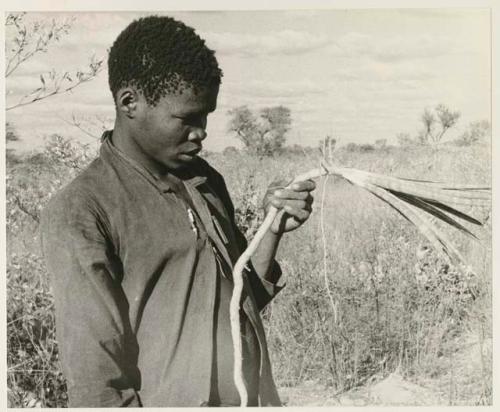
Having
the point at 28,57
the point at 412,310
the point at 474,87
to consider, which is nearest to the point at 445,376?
the point at 412,310

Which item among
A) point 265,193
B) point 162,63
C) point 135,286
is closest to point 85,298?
point 135,286

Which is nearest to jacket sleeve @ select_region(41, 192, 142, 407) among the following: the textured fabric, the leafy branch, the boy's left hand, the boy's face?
the textured fabric

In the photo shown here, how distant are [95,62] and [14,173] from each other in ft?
1.51


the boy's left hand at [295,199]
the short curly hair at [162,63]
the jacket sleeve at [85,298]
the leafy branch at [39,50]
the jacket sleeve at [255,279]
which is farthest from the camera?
the leafy branch at [39,50]

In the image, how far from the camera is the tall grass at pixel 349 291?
7.38ft

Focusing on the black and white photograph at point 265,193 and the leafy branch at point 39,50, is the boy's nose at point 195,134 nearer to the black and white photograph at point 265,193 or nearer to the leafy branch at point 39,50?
the black and white photograph at point 265,193

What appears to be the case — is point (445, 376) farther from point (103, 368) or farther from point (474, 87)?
point (103, 368)

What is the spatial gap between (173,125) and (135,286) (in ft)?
1.19

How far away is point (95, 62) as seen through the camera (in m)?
2.29

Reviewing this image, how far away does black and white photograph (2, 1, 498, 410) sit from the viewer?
1492 millimetres

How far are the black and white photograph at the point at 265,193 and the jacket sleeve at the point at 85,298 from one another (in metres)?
0.04

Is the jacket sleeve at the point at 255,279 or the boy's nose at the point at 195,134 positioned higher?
the boy's nose at the point at 195,134

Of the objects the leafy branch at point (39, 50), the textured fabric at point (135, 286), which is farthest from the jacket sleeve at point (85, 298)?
the leafy branch at point (39, 50)

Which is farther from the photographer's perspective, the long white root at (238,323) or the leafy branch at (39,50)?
Answer: the leafy branch at (39,50)
